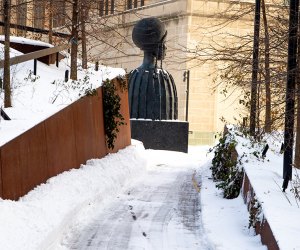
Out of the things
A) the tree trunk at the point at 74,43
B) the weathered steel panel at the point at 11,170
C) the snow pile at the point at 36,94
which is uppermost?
the tree trunk at the point at 74,43

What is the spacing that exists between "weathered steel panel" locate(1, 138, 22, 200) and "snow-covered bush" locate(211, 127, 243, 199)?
192 inches

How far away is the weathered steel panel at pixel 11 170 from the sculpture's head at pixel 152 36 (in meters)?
→ 19.8

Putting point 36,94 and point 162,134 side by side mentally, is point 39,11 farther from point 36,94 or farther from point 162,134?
point 36,94

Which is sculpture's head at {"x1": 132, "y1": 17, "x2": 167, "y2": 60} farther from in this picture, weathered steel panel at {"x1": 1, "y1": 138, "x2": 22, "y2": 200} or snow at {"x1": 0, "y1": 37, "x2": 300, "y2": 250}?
weathered steel panel at {"x1": 1, "y1": 138, "x2": 22, "y2": 200}

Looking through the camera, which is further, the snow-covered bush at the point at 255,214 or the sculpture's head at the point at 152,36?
the sculpture's head at the point at 152,36

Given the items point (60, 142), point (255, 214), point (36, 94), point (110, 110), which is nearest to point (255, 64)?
point (110, 110)

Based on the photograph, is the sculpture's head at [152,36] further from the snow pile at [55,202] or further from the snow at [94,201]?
the snow pile at [55,202]

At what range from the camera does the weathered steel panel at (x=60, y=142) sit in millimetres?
10602

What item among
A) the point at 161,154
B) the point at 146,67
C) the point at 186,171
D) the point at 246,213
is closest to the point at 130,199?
the point at 246,213

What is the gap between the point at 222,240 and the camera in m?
8.43

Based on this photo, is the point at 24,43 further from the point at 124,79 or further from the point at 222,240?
the point at 222,240

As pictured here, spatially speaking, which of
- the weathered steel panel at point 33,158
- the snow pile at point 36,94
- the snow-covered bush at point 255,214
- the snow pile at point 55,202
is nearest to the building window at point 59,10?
the snow pile at point 36,94

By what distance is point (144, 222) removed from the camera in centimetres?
1022

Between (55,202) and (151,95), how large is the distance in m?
19.1
